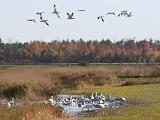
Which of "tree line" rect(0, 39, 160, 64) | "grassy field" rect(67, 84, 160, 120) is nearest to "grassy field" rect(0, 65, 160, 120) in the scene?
"grassy field" rect(67, 84, 160, 120)

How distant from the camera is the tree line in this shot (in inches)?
4577

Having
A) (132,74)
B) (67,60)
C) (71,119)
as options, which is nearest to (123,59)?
(67,60)

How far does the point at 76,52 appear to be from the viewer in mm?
125875

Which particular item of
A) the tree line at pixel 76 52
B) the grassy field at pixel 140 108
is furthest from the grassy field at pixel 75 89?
the tree line at pixel 76 52

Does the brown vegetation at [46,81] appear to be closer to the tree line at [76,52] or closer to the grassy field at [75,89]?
the grassy field at [75,89]

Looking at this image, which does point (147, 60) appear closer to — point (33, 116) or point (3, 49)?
point (3, 49)

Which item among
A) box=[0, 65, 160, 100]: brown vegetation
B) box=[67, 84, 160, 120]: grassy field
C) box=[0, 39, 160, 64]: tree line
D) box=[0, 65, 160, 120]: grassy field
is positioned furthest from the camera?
box=[0, 39, 160, 64]: tree line

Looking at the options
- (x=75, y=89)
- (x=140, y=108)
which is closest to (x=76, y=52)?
(x=75, y=89)

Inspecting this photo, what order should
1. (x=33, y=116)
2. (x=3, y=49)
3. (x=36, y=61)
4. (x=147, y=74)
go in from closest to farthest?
(x=33, y=116) < (x=147, y=74) < (x=36, y=61) < (x=3, y=49)

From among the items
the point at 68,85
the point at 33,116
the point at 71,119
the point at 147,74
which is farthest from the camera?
the point at 147,74

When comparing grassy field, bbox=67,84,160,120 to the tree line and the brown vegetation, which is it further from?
the tree line

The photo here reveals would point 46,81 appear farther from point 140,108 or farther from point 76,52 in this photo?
point 76,52

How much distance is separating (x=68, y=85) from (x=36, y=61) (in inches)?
2629

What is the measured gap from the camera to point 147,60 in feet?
411
